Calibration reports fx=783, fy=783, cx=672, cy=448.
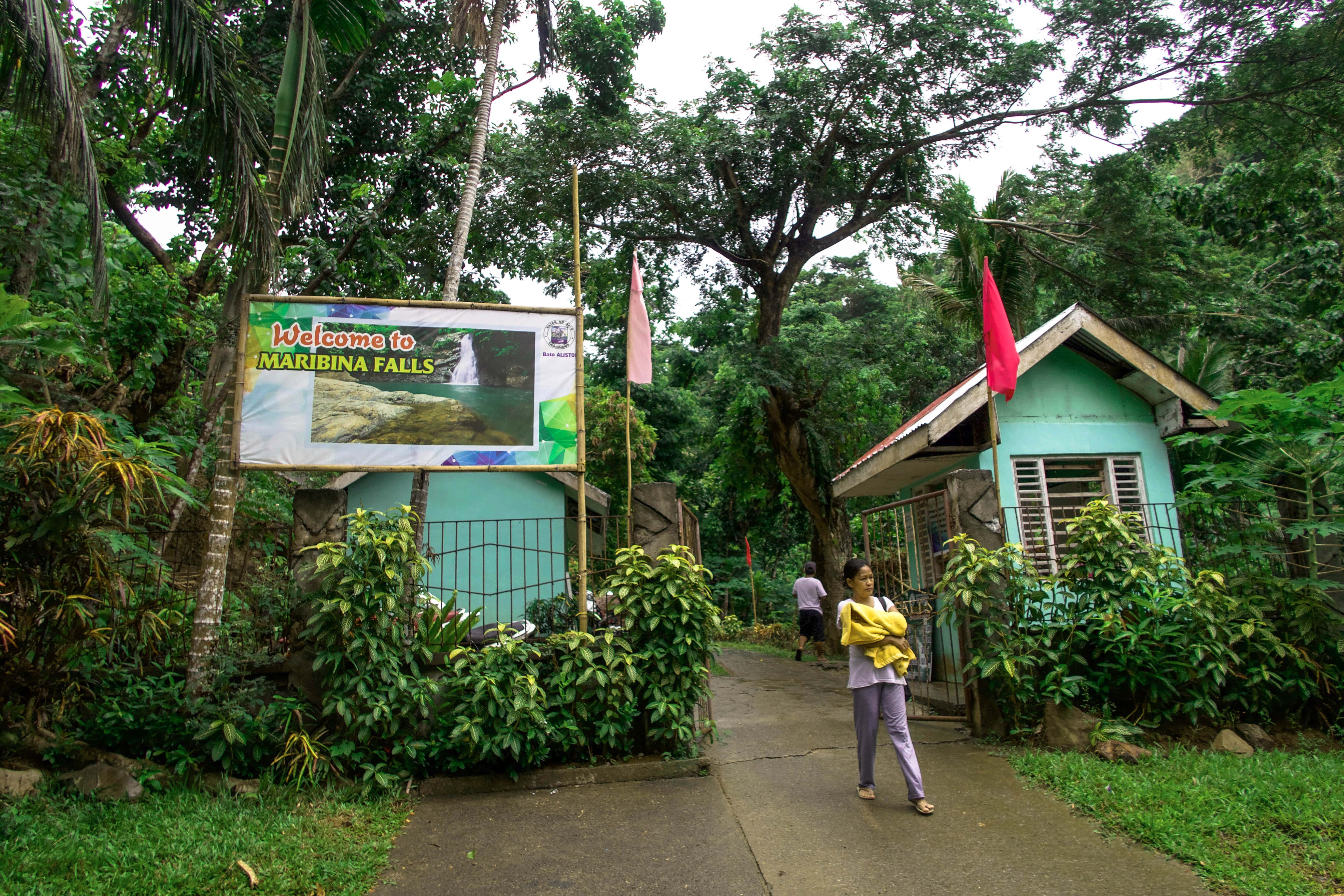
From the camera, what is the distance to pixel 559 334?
6.62 metres

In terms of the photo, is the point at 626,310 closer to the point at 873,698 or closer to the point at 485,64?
the point at 485,64

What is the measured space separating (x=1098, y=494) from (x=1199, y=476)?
101 centimetres

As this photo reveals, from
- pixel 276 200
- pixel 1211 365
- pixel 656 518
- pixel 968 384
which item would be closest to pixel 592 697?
pixel 656 518

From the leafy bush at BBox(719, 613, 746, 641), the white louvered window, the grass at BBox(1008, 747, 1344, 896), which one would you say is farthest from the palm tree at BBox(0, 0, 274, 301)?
the leafy bush at BBox(719, 613, 746, 641)

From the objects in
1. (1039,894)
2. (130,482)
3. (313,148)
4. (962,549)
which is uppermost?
(313,148)

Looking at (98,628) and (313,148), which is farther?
(313,148)

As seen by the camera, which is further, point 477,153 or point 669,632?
point 477,153

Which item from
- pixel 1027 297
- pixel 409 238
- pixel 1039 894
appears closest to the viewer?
pixel 1039 894

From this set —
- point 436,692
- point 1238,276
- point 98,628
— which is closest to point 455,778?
point 436,692

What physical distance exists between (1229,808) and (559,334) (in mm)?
5668

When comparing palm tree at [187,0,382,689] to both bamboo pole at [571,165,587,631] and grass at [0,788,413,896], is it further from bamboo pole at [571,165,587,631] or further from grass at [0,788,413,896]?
bamboo pole at [571,165,587,631]

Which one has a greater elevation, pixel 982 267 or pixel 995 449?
pixel 982 267

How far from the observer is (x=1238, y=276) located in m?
16.2

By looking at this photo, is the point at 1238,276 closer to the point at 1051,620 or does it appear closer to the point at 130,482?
the point at 1051,620
